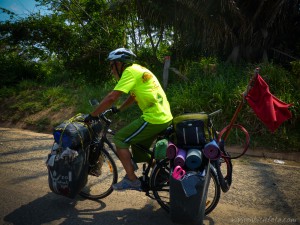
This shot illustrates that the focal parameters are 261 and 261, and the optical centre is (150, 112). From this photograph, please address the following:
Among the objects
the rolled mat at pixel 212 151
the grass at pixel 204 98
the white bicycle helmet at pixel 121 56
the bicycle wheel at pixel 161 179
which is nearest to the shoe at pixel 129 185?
the bicycle wheel at pixel 161 179

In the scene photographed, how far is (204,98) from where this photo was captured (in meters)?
6.75

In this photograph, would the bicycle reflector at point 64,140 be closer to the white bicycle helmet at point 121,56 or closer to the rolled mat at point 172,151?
the white bicycle helmet at point 121,56

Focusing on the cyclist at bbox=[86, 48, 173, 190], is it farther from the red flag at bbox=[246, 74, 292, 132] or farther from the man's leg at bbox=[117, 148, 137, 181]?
the red flag at bbox=[246, 74, 292, 132]

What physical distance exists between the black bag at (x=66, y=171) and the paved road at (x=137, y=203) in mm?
397

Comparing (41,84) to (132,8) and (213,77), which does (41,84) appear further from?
(213,77)

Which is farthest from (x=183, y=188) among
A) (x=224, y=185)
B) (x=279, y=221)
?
(x=279, y=221)

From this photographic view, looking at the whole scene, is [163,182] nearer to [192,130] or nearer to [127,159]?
[127,159]

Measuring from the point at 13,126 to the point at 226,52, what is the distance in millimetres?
7535

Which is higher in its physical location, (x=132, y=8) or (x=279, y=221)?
(x=132, y=8)

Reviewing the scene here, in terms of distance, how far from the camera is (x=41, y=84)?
11.0 m

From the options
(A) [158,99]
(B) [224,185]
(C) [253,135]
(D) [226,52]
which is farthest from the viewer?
(D) [226,52]

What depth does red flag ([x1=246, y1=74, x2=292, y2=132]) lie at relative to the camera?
2.90 m

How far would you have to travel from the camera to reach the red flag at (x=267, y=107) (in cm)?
290

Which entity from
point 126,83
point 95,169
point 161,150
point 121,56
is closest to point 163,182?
point 161,150
